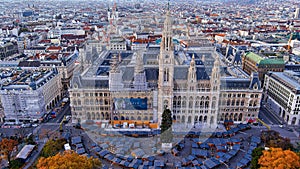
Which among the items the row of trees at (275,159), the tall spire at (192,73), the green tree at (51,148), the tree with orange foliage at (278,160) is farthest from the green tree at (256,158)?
the green tree at (51,148)

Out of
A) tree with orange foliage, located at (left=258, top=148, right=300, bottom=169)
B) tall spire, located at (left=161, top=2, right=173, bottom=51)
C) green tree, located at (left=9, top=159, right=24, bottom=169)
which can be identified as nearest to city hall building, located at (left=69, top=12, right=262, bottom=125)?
tall spire, located at (left=161, top=2, right=173, bottom=51)

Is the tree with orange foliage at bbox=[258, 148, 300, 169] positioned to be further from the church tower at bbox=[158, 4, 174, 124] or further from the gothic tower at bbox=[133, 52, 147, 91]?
the gothic tower at bbox=[133, 52, 147, 91]

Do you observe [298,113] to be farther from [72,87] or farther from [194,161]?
[72,87]

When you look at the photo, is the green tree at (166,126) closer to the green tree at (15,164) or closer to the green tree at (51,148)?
the green tree at (51,148)

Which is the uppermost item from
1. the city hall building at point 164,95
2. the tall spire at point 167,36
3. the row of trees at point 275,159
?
the tall spire at point 167,36

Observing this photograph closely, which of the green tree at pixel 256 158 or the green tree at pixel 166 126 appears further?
the green tree at pixel 166 126

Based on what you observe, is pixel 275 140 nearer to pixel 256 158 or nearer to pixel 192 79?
pixel 256 158
